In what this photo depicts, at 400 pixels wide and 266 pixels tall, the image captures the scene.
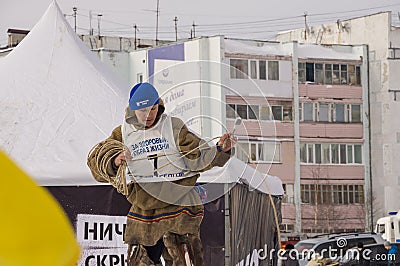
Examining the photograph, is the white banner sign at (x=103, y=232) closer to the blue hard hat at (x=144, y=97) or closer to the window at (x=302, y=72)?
the blue hard hat at (x=144, y=97)

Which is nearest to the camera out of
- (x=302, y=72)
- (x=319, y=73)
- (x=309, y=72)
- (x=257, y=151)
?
(x=257, y=151)

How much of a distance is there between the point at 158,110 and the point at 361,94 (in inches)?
1825

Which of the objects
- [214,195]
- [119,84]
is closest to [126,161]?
[214,195]

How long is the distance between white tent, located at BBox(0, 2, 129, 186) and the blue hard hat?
280 centimetres

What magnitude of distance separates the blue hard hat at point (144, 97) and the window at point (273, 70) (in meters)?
43.0

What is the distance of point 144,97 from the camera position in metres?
5.70

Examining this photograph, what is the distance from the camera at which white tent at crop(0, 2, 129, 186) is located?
866 cm

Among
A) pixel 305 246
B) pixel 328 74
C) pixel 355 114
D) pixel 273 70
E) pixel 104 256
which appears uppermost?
pixel 273 70

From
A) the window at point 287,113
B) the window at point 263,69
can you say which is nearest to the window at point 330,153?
the window at point 287,113

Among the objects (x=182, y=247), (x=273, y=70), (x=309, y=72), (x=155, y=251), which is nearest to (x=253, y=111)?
(x=182, y=247)

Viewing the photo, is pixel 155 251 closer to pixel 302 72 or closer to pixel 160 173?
pixel 160 173

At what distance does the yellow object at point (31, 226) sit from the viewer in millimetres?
728

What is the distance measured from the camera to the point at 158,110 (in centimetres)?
573

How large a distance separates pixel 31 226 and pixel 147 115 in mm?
4997
